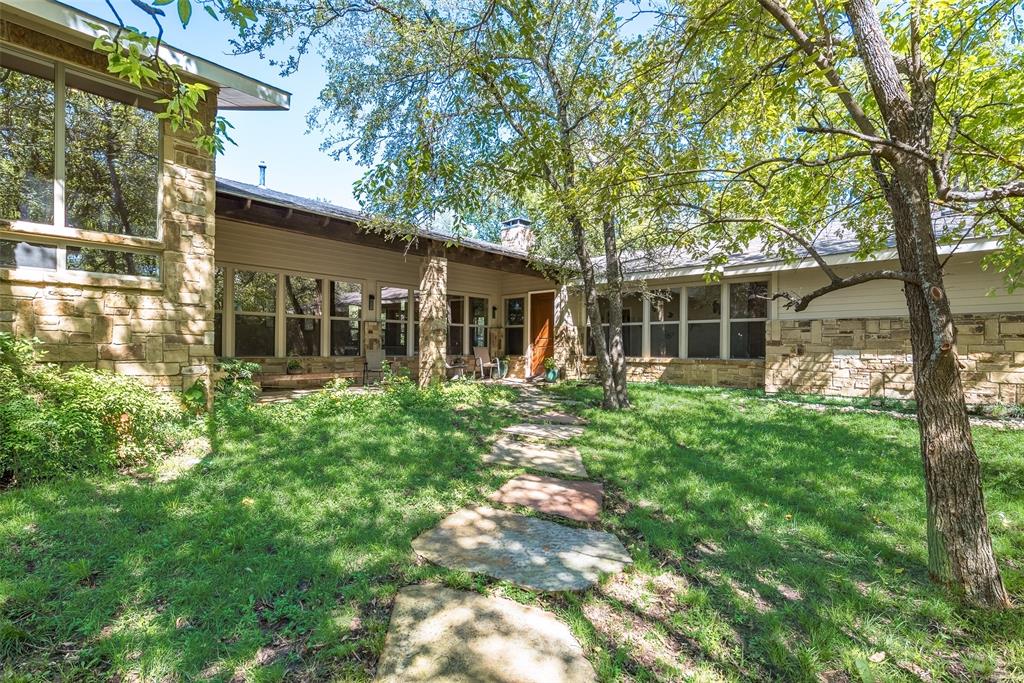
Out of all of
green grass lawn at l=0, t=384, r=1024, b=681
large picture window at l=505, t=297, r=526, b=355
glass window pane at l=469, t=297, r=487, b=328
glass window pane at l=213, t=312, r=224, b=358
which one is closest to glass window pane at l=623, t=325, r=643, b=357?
large picture window at l=505, t=297, r=526, b=355

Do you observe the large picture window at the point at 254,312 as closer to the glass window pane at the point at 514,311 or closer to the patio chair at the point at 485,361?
the patio chair at the point at 485,361

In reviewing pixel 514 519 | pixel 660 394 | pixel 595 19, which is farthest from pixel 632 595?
pixel 595 19

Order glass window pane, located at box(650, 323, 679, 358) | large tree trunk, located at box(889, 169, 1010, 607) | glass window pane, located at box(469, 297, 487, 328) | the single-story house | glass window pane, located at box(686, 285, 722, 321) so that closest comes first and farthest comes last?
large tree trunk, located at box(889, 169, 1010, 607) < the single-story house < glass window pane, located at box(686, 285, 722, 321) < glass window pane, located at box(650, 323, 679, 358) < glass window pane, located at box(469, 297, 487, 328)

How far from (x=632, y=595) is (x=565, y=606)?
0.38 metres

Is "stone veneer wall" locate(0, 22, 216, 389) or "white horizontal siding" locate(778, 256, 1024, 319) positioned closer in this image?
"stone veneer wall" locate(0, 22, 216, 389)

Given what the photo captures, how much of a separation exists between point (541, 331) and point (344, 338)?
4940mm

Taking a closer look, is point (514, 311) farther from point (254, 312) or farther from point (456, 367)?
point (254, 312)

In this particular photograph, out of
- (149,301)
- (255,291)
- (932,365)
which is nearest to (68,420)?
(149,301)

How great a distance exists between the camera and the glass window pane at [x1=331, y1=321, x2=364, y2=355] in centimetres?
927

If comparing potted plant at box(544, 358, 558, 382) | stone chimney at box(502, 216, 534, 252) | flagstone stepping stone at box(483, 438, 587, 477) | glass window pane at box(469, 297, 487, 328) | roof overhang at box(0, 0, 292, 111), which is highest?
stone chimney at box(502, 216, 534, 252)

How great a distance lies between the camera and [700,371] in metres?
10.1

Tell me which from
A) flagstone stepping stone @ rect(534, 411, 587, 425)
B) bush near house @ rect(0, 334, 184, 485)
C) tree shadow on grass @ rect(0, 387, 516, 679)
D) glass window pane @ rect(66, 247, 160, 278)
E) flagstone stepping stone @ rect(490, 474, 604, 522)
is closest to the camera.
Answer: tree shadow on grass @ rect(0, 387, 516, 679)

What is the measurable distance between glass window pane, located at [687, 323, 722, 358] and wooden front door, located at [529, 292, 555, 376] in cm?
334

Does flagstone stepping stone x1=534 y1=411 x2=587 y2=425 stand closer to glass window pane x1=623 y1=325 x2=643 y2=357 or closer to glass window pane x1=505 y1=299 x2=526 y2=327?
glass window pane x1=623 y1=325 x2=643 y2=357
